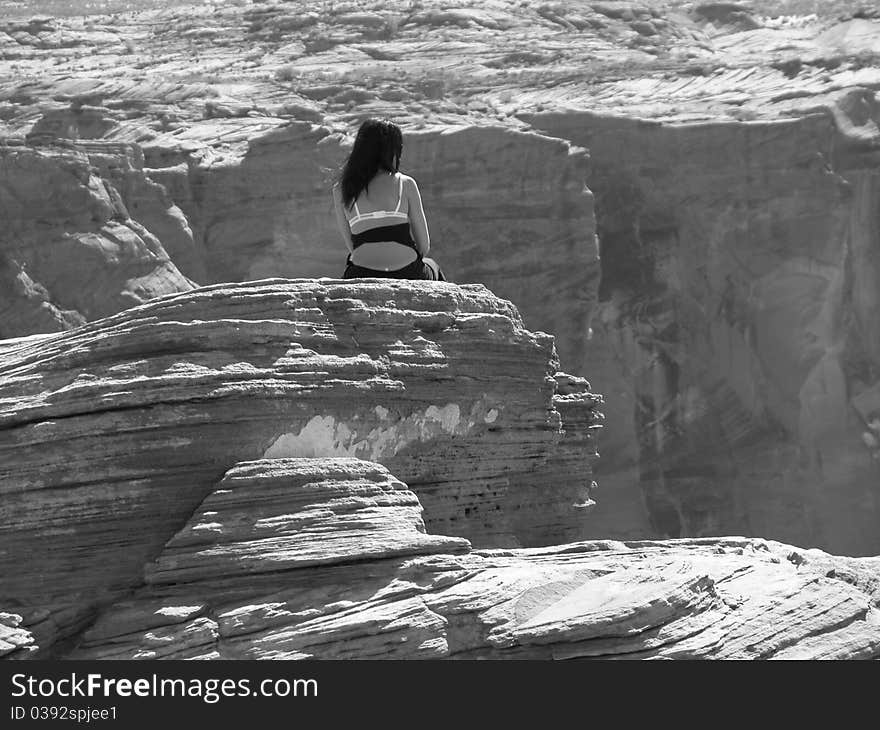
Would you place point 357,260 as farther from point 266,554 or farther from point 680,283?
A: point 680,283

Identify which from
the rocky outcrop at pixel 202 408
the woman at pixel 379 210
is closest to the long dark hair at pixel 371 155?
the woman at pixel 379 210

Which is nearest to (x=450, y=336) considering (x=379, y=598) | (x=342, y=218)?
(x=342, y=218)

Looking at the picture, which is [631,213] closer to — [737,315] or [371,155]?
[737,315]

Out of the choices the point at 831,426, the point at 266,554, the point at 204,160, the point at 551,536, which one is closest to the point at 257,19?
the point at 204,160

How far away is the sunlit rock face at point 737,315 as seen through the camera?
106 ft

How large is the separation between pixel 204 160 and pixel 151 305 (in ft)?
65.2

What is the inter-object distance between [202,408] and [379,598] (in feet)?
5.01

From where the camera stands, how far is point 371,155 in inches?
476

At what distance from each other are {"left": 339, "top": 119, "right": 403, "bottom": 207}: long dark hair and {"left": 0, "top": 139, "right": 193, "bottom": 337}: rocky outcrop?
1442 centimetres

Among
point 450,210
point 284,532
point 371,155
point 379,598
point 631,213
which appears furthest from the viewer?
point 631,213

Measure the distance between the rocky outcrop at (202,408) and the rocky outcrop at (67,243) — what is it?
14.4 meters

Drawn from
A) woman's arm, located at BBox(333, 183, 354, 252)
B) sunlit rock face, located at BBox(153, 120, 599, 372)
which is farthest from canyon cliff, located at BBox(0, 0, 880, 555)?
woman's arm, located at BBox(333, 183, 354, 252)

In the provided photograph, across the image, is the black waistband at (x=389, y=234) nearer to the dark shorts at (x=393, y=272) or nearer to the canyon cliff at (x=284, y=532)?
the dark shorts at (x=393, y=272)

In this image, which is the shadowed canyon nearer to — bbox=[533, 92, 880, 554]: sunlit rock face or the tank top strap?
bbox=[533, 92, 880, 554]: sunlit rock face
